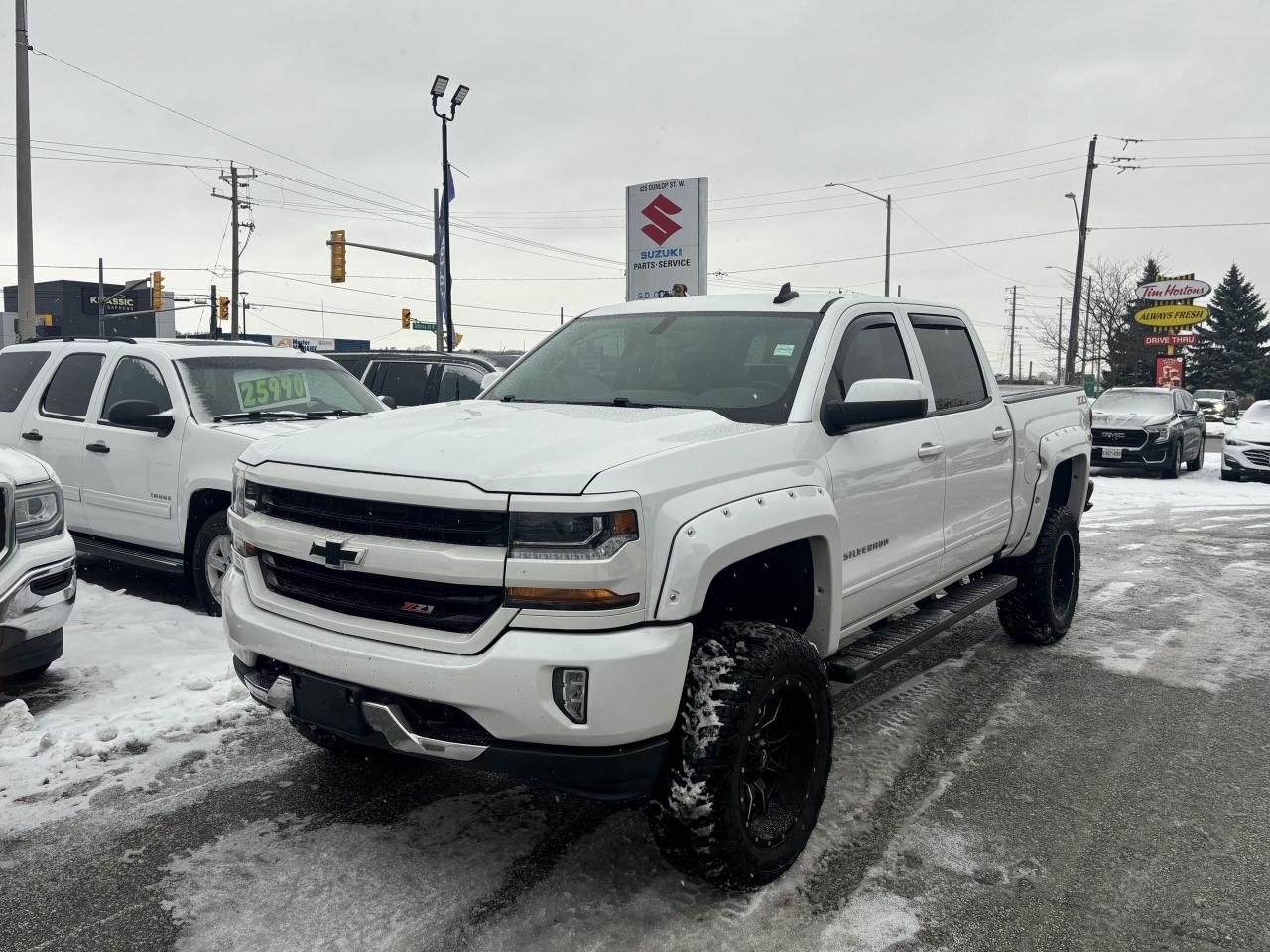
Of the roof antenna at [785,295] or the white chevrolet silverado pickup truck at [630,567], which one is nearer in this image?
the white chevrolet silverado pickup truck at [630,567]

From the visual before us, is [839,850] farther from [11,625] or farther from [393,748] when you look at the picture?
[11,625]

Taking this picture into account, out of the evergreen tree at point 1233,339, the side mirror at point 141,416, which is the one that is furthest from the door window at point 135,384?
the evergreen tree at point 1233,339

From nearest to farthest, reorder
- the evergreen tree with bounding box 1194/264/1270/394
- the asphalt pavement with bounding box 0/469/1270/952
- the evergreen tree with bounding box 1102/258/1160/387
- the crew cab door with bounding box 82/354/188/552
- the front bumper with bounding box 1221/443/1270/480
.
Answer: the asphalt pavement with bounding box 0/469/1270/952, the crew cab door with bounding box 82/354/188/552, the front bumper with bounding box 1221/443/1270/480, the evergreen tree with bounding box 1102/258/1160/387, the evergreen tree with bounding box 1194/264/1270/394

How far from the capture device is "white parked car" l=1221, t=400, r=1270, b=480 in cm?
1730

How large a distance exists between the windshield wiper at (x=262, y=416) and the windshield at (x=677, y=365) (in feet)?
9.84

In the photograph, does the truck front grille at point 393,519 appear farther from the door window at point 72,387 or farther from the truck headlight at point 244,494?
the door window at point 72,387

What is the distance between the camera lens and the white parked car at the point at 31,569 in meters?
4.94

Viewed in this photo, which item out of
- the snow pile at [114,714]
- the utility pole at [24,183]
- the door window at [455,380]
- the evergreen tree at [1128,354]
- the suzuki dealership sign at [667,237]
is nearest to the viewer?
the snow pile at [114,714]

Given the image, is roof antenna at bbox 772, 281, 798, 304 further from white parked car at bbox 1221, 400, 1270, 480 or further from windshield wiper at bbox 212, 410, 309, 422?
white parked car at bbox 1221, 400, 1270, 480

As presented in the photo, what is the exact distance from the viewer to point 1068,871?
357cm

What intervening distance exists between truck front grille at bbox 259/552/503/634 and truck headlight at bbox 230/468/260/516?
220 mm

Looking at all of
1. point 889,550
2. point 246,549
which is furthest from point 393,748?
point 889,550

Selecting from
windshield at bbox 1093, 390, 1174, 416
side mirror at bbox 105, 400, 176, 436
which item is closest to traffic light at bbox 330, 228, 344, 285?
windshield at bbox 1093, 390, 1174, 416

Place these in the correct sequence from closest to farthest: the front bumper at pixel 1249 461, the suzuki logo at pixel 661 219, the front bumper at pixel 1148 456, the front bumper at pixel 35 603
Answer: the front bumper at pixel 35 603 < the suzuki logo at pixel 661 219 < the front bumper at pixel 1249 461 < the front bumper at pixel 1148 456
